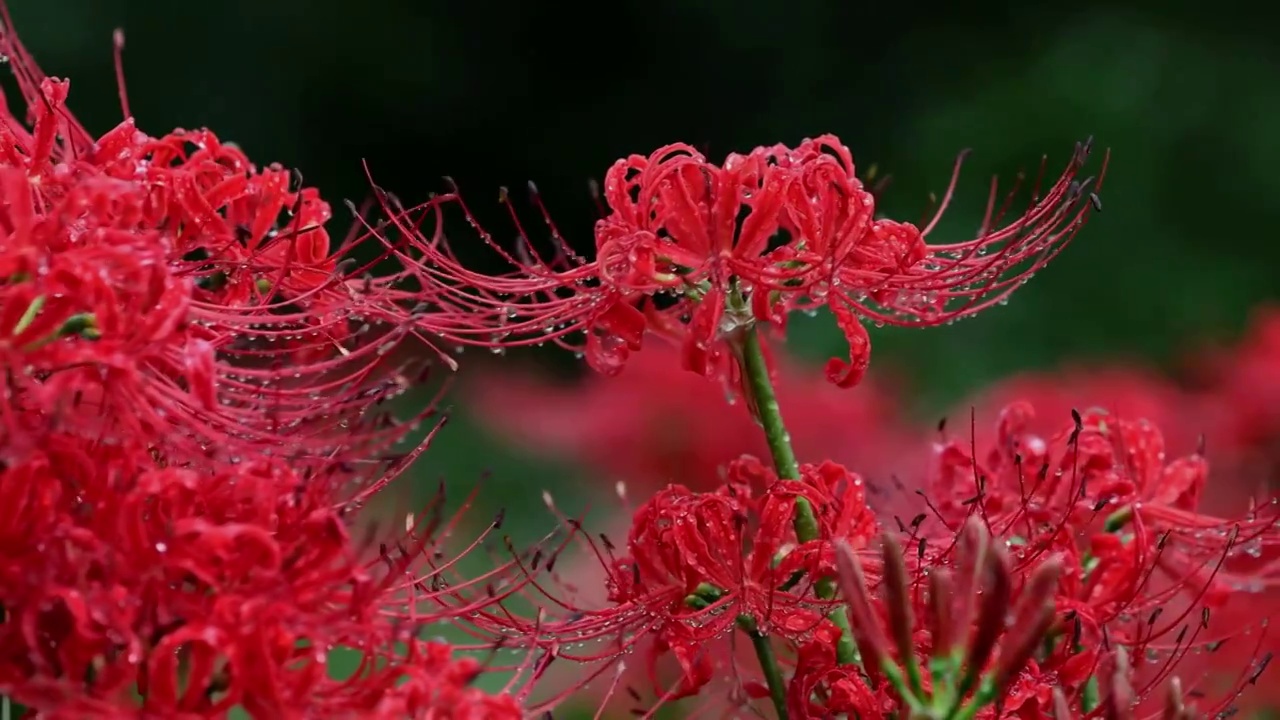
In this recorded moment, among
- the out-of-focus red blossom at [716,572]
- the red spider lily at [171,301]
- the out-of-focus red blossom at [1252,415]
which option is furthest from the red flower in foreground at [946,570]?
the out-of-focus red blossom at [1252,415]

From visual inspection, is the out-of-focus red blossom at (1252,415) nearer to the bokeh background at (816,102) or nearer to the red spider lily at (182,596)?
the red spider lily at (182,596)

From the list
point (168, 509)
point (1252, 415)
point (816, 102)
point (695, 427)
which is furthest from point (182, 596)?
point (816, 102)

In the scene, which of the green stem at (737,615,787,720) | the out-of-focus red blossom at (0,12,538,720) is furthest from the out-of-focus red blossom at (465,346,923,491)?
the out-of-focus red blossom at (0,12,538,720)

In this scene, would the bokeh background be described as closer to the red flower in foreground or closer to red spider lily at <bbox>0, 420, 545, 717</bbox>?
the red flower in foreground

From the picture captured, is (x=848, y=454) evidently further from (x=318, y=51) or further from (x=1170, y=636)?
(x=318, y=51)

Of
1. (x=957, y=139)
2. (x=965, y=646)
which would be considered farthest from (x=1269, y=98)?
(x=965, y=646)

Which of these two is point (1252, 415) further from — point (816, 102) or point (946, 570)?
point (816, 102)
